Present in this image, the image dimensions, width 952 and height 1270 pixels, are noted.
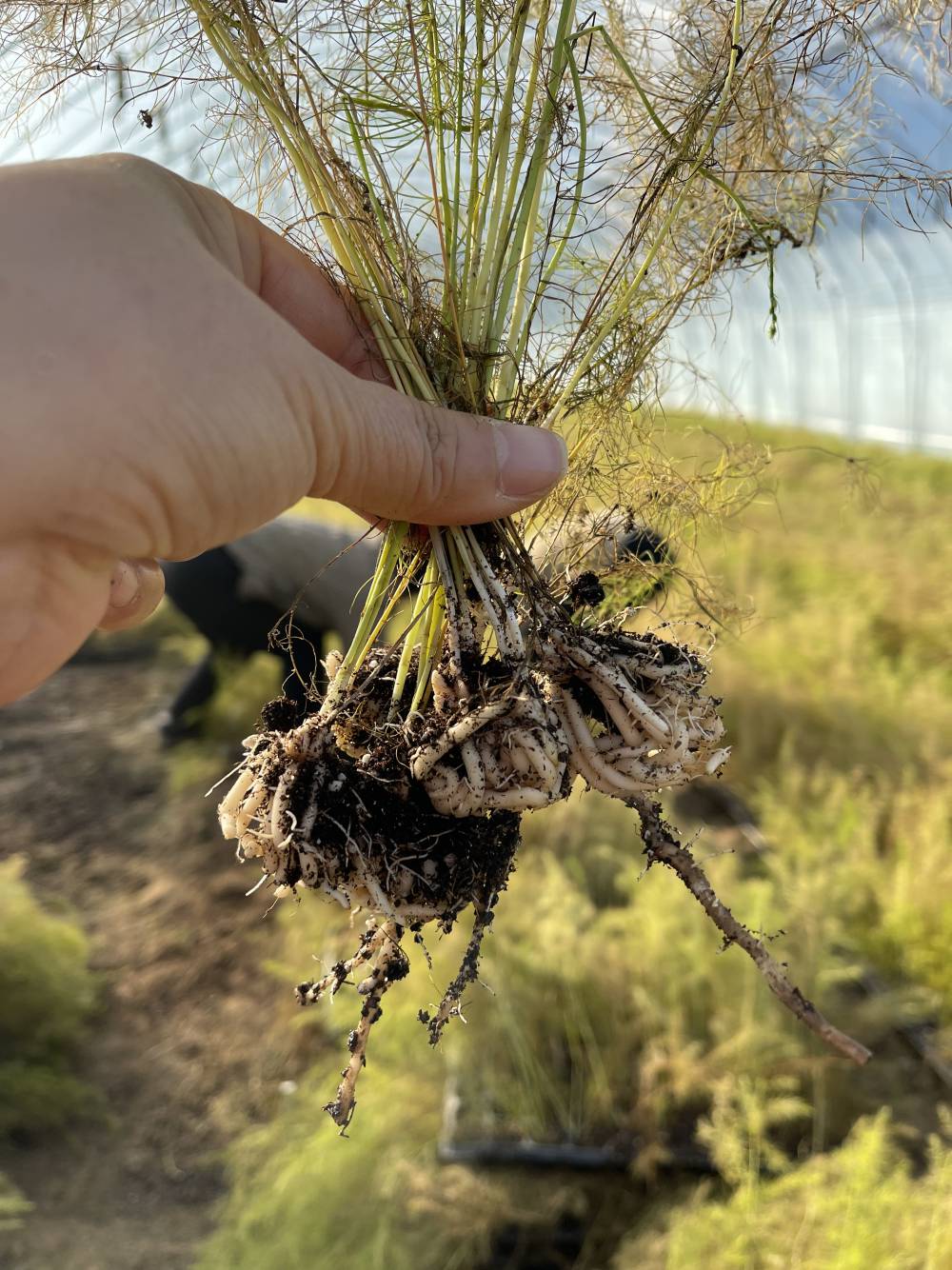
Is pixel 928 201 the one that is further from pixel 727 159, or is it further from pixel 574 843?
pixel 574 843

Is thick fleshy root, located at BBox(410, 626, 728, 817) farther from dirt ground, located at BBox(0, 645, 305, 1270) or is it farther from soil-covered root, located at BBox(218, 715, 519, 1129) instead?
dirt ground, located at BBox(0, 645, 305, 1270)

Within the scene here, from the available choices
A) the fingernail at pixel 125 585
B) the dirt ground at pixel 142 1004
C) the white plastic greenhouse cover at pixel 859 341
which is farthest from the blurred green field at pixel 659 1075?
the white plastic greenhouse cover at pixel 859 341

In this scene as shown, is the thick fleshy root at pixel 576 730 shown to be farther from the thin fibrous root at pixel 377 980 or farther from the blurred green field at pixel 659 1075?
the blurred green field at pixel 659 1075

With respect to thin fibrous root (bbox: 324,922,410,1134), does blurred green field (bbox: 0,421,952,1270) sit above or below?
below

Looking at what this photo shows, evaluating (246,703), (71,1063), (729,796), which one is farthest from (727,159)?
(246,703)

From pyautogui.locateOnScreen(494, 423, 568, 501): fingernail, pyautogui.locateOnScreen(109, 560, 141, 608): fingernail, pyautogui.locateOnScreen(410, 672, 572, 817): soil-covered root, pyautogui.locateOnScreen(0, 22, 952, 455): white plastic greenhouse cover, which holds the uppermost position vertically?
pyautogui.locateOnScreen(0, 22, 952, 455): white plastic greenhouse cover

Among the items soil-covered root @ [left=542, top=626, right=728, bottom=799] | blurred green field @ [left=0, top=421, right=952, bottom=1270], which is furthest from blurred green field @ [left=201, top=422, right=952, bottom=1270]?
soil-covered root @ [left=542, top=626, right=728, bottom=799]

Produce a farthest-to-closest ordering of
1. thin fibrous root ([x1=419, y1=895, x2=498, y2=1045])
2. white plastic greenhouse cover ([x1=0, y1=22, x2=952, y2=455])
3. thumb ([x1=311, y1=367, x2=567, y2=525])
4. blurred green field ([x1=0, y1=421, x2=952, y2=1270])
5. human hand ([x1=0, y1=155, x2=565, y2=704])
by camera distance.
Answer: white plastic greenhouse cover ([x1=0, y1=22, x2=952, y2=455]) < blurred green field ([x1=0, y1=421, x2=952, y2=1270]) < thin fibrous root ([x1=419, y1=895, x2=498, y2=1045]) < thumb ([x1=311, y1=367, x2=567, y2=525]) < human hand ([x1=0, y1=155, x2=565, y2=704])
